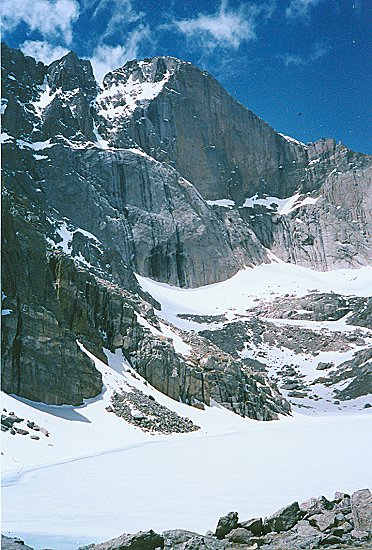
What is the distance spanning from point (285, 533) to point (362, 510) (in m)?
1.16

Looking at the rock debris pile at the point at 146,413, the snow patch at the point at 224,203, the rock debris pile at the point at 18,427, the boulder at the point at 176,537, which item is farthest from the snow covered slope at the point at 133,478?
the snow patch at the point at 224,203

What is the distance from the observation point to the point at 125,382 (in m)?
37.9

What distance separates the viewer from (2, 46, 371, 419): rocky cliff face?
3206cm

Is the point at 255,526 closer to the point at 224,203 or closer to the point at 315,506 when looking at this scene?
the point at 315,506

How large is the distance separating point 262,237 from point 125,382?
132 metres

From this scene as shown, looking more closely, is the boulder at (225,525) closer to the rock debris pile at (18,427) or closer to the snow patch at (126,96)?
the rock debris pile at (18,427)

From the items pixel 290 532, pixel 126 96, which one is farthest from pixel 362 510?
pixel 126 96

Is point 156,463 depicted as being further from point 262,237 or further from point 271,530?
point 262,237

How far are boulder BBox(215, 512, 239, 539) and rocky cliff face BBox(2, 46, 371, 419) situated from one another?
2079 centimetres

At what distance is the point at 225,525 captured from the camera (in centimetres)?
784

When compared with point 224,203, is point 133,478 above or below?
below

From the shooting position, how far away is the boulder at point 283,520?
315 inches

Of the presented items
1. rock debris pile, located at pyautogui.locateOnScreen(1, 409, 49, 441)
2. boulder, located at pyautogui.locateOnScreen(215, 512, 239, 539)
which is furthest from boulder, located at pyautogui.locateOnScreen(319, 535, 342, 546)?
rock debris pile, located at pyautogui.locateOnScreen(1, 409, 49, 441)

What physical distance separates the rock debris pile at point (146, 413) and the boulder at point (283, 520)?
77.7 feet
